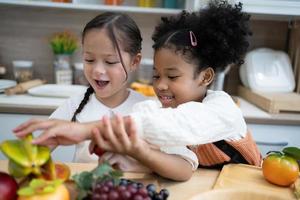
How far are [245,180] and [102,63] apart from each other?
54cm

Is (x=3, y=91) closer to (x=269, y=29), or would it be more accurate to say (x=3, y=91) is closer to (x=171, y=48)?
(x=171, y=48)

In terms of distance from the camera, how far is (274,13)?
1.87m

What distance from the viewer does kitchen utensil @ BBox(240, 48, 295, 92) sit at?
2037 mm

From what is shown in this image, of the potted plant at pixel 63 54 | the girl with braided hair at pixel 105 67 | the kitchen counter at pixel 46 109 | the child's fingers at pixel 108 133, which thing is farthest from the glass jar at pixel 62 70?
the child's fingers at pixel 108 133

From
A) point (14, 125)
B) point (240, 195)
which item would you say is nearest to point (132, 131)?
point (240, 195)

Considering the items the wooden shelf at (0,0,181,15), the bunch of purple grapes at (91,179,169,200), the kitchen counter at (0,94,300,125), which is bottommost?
the kitchen counter at (0,94,300,125)

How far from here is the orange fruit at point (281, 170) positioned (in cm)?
71

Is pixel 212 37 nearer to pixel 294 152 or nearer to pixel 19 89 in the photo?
pixel 294 152

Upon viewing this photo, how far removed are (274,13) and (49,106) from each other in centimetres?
140

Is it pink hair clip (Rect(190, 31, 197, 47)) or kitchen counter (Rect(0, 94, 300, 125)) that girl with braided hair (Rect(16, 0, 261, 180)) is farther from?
kitchen counter (Rect(0, 94, 300, 125))

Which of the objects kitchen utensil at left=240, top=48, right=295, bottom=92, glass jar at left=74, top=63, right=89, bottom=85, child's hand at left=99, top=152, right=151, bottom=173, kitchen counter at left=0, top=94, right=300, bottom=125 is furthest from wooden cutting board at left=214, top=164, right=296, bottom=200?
glass jar at left=74, top=63, right=89, bottom=85

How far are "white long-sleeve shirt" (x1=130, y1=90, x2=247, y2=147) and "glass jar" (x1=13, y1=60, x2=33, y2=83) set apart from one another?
1.63 metres

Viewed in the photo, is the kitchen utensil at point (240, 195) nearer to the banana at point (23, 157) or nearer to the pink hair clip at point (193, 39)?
the banana at point (23, 157)

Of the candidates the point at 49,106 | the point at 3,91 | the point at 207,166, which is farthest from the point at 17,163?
the point at 3,91
